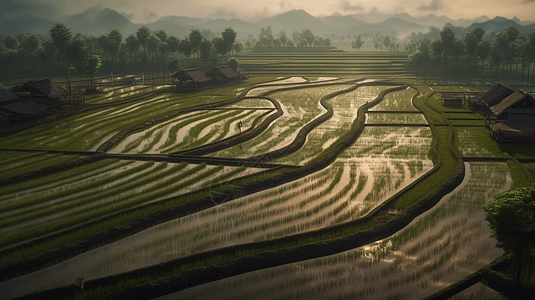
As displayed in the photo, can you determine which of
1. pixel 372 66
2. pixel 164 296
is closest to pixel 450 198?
pixel 164 296

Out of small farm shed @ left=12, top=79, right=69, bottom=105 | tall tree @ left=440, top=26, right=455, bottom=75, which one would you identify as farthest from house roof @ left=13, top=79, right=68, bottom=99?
tall tree @ left=440, top=26, right=455, bottom=75

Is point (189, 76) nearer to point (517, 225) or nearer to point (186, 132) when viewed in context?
point (186, 132)

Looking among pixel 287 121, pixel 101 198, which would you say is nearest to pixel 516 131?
pixel 287 121

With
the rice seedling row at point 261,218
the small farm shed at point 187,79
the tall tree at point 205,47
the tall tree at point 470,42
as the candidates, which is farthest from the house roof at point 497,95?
the tall tree at point 205,47

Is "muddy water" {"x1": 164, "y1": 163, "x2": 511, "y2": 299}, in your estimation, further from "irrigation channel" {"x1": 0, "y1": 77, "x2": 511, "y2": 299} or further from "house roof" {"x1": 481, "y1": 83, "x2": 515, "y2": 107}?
"house roof" {"x1": 481, "y1": 83, "x2": 515, "y2": 107}

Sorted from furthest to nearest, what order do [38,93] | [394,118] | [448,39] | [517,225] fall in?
1. [448,39]
2. [38,93]
3. [394,118]
4. [517,225]

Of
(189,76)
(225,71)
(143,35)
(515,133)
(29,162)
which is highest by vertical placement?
(143,35)

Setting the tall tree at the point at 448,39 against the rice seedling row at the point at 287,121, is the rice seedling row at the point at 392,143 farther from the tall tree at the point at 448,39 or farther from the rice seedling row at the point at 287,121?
the tall tree at the point at 448,39
